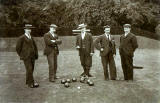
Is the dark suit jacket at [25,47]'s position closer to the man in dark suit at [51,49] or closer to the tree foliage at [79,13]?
the man in dark suit at [51,49]

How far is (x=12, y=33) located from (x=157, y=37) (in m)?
8.50

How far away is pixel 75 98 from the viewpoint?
18.4 ft

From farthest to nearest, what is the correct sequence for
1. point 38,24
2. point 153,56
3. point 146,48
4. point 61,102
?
1. point 38,24
2. point 146,48
3. point 153,56
4. point 61,102

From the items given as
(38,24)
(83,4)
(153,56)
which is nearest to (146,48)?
(153,56)

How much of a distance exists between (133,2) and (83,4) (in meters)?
2.72

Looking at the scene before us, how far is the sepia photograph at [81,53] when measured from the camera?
19.7 ft

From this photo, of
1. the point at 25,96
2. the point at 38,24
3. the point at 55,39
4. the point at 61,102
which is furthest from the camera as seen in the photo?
the point at 38,24

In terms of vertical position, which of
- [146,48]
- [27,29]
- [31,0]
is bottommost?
[146,48]

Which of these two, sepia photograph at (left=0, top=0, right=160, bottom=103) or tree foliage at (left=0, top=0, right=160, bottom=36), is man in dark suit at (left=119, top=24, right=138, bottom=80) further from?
tree foliage at (left=0, top=0, right=160, bottom=36)

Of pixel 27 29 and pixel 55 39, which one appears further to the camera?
pixel 55 39

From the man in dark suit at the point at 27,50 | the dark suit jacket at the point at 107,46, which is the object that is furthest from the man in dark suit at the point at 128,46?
the man in dark suit at the point at 27,50

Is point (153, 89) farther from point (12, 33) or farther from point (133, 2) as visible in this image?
point (12, 33)

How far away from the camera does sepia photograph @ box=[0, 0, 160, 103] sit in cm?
600

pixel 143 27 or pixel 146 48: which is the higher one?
pixel 143 27
